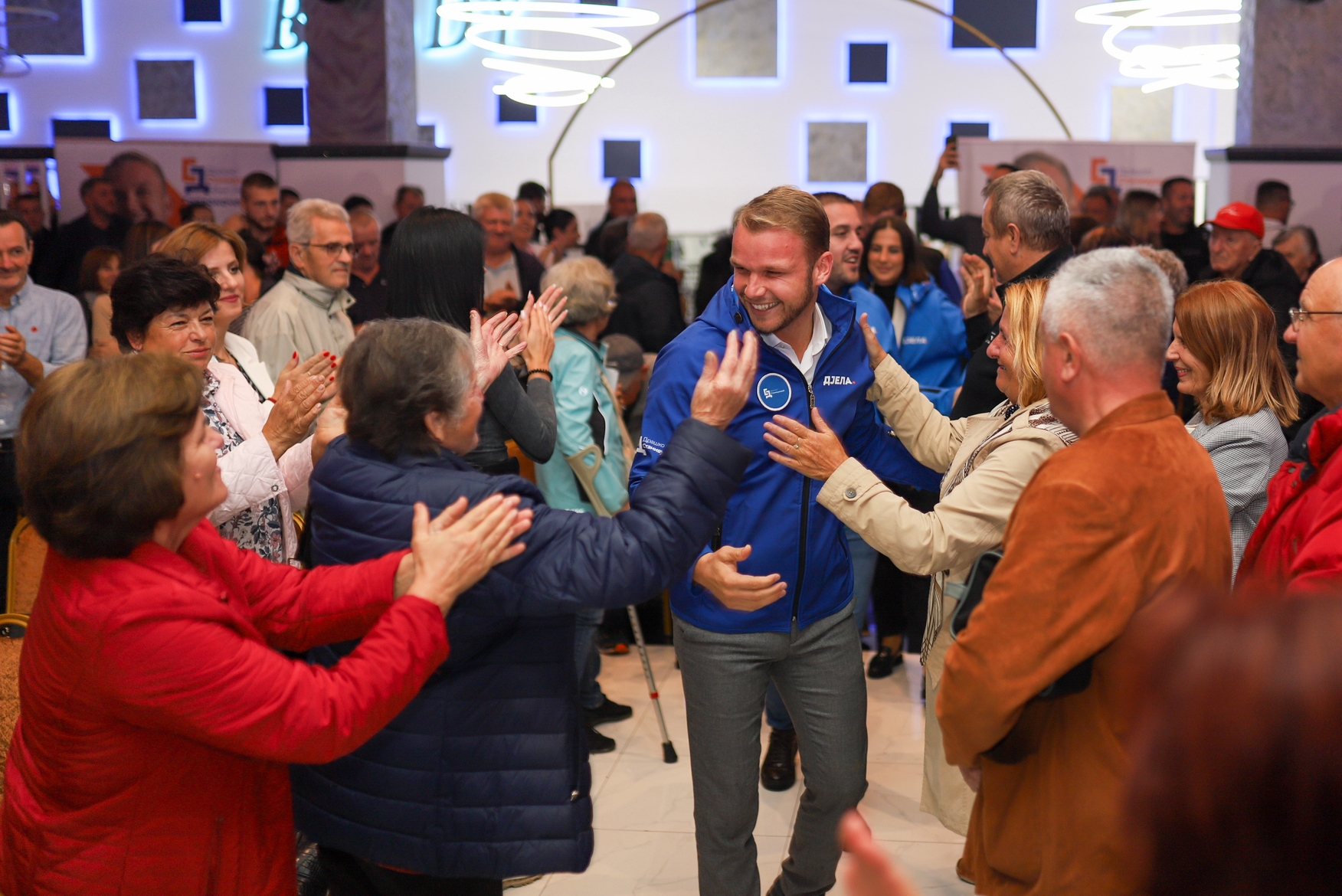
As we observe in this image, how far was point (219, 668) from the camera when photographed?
152 centimetres

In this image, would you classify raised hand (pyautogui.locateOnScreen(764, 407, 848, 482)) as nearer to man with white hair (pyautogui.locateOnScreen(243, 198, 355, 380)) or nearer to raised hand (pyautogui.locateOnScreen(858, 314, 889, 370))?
raised hand (pyautogui.locateOnScreen(858, 314, 889, 370))

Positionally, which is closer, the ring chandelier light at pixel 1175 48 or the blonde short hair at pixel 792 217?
the blonde short hair at pixel 792 217

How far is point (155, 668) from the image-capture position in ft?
4.93

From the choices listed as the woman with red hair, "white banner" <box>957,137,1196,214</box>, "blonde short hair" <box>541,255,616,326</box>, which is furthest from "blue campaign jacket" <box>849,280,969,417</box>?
"white banner" <box>957,137,1196,214</box>

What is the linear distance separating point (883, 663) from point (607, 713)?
49.6 inches

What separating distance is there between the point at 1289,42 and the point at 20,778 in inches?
416

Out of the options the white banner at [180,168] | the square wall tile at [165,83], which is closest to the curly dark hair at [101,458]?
the white banner at [180,168]

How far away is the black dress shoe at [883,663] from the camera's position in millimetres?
4840

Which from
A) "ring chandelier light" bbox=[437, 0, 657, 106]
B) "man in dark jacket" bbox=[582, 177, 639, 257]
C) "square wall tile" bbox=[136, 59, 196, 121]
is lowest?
"man in dark jacket" bbox=[582, 177, 639, 257]

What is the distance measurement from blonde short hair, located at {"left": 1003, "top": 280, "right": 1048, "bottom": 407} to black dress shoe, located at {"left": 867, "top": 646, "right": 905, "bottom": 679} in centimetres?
257

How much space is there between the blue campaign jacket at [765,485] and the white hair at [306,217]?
2.02 metres

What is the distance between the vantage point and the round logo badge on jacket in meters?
2.51

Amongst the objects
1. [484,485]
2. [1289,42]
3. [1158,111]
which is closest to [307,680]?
[484,485]

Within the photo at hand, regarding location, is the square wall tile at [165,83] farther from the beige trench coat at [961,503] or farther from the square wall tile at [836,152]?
the beige trench coat at [961,503]
